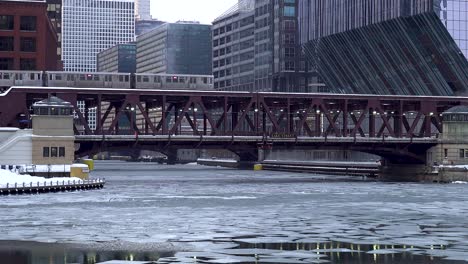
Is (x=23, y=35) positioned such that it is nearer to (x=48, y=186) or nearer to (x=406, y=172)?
(x=406, y=172)

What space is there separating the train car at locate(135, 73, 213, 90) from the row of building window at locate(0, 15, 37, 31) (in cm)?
3697

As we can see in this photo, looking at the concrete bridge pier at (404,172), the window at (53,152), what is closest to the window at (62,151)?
the window at (53,152)

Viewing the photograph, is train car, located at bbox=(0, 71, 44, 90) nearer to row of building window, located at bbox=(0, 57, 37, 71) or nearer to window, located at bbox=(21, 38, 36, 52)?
row of building window, located at bbox=(0, 57, 37, 71)

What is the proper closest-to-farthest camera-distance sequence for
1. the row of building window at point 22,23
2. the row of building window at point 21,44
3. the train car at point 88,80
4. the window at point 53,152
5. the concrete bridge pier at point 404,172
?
the window at point 53,152 < the train car at point 88,80 < the concrete bridge pier at point 404,172 < the row of building window at point 22,23 < the row of building window at point 21,44

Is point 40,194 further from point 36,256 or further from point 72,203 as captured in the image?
point 36,256

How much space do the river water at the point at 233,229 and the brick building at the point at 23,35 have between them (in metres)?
88.2

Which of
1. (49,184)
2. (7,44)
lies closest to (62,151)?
(49,184)

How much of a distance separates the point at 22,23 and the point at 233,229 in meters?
130

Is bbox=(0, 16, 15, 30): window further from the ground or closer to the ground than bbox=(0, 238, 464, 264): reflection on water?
further from the ground

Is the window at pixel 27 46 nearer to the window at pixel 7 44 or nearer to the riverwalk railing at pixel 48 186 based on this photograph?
the window at pixel 7 44

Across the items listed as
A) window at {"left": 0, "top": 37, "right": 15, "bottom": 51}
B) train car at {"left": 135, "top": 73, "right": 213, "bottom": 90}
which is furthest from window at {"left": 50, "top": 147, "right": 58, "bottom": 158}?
window at {"left": 0, "top": 37, "right": 15, "bottom": 51}

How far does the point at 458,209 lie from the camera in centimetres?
7619

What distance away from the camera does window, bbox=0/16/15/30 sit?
175m

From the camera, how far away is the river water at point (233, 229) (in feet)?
146
